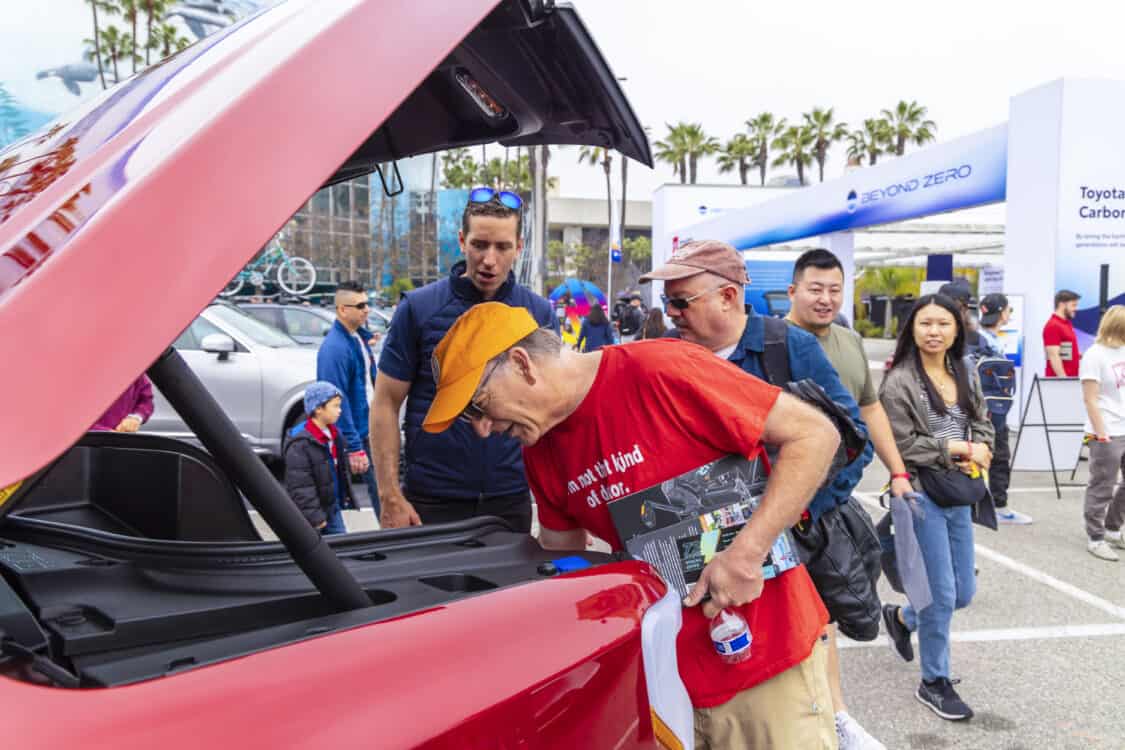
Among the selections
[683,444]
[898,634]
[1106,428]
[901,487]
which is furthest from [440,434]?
[1106,428]

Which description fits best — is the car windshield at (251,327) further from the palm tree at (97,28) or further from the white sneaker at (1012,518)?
the palm tree at (97,28)

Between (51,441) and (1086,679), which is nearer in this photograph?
(51,441)

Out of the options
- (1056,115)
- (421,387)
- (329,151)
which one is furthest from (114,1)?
(329,151)

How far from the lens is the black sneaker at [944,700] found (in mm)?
3389

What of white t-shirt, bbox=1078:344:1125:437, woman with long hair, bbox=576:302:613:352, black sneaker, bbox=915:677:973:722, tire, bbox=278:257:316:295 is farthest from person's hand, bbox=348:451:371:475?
tire, bbox=278:257:316:295

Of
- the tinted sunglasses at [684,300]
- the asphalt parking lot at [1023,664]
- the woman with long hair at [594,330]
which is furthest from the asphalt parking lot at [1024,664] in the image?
the woman with long hair at [594,330]

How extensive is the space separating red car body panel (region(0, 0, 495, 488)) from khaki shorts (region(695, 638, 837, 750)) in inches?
61.5

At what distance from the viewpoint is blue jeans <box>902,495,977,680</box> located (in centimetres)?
346

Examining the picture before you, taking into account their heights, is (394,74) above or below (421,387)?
above

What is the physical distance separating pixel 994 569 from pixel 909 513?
2.37 m

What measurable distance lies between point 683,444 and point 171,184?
117 centimetres

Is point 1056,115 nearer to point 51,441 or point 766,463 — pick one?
point 766,463

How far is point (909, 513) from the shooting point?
139 inches

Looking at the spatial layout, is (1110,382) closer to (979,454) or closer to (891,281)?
(979,454)
